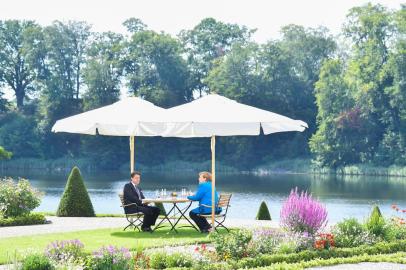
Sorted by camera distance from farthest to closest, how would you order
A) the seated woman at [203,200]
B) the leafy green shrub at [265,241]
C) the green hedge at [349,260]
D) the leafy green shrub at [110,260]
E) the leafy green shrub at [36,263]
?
the seated woman at [203,200]
the leafy green shrub at [265,241]
the green hedge at [349,260]
the leafy green shrub at [110,260]
the leafy green shrub at [36,263]

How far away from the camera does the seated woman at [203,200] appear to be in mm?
16203

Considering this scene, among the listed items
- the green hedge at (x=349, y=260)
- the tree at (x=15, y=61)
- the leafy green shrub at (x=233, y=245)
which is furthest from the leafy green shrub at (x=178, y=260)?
the tree at (x=15, y=61)

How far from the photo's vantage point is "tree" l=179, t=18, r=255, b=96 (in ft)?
256

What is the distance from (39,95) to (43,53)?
3.83 m

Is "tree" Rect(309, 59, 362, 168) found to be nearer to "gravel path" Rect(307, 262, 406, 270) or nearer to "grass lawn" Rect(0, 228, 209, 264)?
"grass lawn" Rect(0, 228, 209, 264)

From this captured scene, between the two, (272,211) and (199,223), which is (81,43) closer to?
(272,211)

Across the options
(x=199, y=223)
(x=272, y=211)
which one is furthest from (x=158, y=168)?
(x=199, y=223)

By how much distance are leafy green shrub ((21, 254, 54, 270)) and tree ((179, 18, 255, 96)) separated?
6728 cm

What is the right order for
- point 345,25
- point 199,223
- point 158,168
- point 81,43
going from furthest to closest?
point 81,43, point 158,168, point 345,25, point 199,223

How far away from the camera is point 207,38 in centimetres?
7819

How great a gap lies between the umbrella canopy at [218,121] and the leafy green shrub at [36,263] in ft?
19.1

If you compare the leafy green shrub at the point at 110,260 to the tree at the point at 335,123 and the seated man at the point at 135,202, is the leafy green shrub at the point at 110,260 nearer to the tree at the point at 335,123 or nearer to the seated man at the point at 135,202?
the seated man at the point at 135,202

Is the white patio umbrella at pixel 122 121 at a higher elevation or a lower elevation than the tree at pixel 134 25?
lower

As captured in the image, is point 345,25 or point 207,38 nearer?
point 345,25
